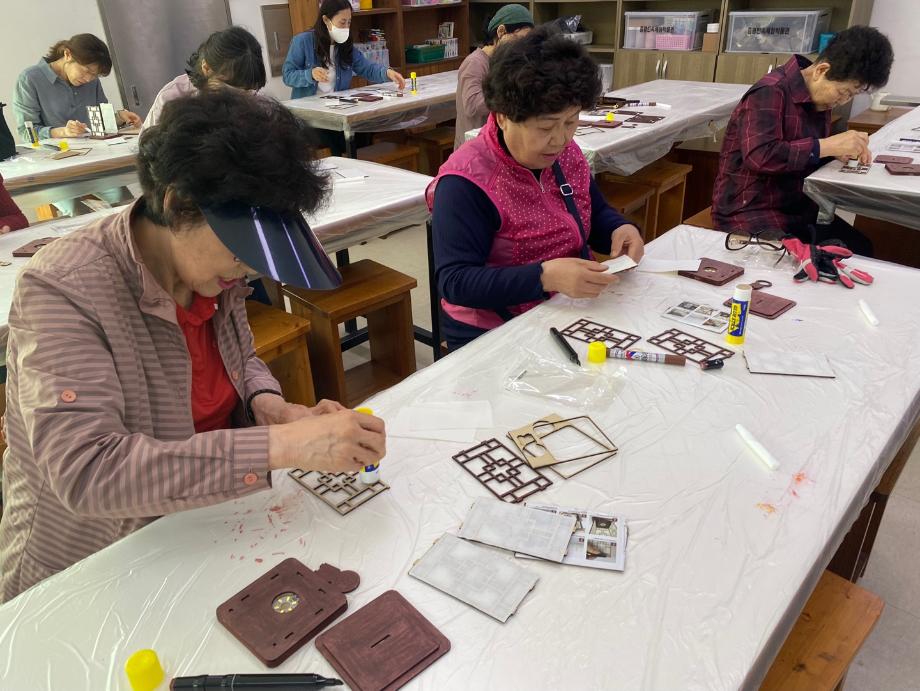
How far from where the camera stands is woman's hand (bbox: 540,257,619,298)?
1.53 m

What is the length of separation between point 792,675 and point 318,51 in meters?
4.54

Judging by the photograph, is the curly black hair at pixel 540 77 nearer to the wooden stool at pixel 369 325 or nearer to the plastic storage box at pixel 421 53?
the wooden stool at pixel 369 325

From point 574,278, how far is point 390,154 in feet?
10.2

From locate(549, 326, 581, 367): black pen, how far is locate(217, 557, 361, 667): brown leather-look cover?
2.22 feet

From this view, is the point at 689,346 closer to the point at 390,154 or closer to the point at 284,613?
the point at 284,613

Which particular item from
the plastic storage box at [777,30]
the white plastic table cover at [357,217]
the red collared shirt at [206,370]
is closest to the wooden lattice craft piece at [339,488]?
the red collared shirt at [206,370]

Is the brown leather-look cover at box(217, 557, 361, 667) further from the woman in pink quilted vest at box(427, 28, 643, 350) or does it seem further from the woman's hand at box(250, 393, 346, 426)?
the woman in pink quilted vest at box(427, 28, 643, 350)

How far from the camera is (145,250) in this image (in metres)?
1.00

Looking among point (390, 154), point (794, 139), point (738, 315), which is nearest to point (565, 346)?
point (738, 315)

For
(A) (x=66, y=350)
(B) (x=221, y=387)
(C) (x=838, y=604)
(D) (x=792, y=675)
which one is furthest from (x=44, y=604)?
(C) (x=838, y=604)

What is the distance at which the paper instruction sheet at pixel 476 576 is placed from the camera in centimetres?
85

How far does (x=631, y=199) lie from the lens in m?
3.44

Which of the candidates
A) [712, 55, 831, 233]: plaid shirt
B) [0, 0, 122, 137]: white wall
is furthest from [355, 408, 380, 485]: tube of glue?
[0, 0, 122, 137]: white wall

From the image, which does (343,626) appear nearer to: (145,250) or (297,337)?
(145,250)
